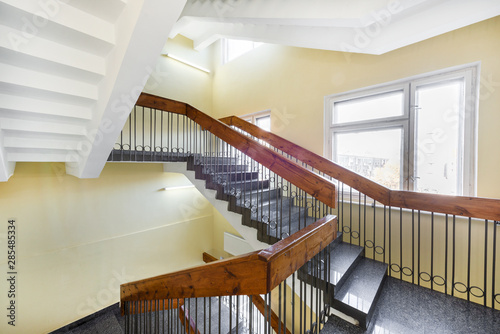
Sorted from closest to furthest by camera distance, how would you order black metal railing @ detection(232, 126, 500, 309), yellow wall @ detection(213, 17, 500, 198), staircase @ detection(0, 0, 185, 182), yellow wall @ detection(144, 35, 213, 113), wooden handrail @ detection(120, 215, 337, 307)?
1. wooden handrail @ detection(120, 215, 337, 307)
2. staircase @ detection(0, 0, 185, 182)
3. black metal railing @ detection(232, 126, 500, 309)
4. yellow wall @ detection(213, 17, 500, 198)
5. yellow wall @ detection(144, 35, 213, 113)

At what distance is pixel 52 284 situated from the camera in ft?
9.64

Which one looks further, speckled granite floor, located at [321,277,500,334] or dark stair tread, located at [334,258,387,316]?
dark stair tread, located at [334,258,387,316]

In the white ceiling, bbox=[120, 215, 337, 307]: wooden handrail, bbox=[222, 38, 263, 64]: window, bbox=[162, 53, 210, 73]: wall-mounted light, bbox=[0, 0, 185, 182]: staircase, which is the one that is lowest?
bbox=[120, 215, 337, 307]: wooden handrail

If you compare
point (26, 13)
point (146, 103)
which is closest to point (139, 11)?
point (26, 13)

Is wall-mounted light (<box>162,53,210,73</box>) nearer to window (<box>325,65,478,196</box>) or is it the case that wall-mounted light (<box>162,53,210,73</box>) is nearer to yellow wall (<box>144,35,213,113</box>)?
yellow wall (<box>144,35,213,113</box>)

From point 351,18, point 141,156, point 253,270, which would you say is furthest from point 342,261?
point 141,156

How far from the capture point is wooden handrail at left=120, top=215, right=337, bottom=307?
0.79 metres

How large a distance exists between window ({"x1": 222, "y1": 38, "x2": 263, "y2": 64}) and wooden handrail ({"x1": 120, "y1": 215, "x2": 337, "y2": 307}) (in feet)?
14.0

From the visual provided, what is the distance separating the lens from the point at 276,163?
165cm

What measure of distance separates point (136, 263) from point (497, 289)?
485 cm

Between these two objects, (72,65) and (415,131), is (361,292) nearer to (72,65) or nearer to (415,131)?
(415,131)

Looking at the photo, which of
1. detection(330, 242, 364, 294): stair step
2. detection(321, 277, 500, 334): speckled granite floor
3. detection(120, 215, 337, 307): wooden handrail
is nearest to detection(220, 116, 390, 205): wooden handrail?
detection(330, 242, 364, 294): stair step

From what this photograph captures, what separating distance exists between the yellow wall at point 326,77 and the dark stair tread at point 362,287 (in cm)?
131

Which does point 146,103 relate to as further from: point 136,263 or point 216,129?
point 136,263
